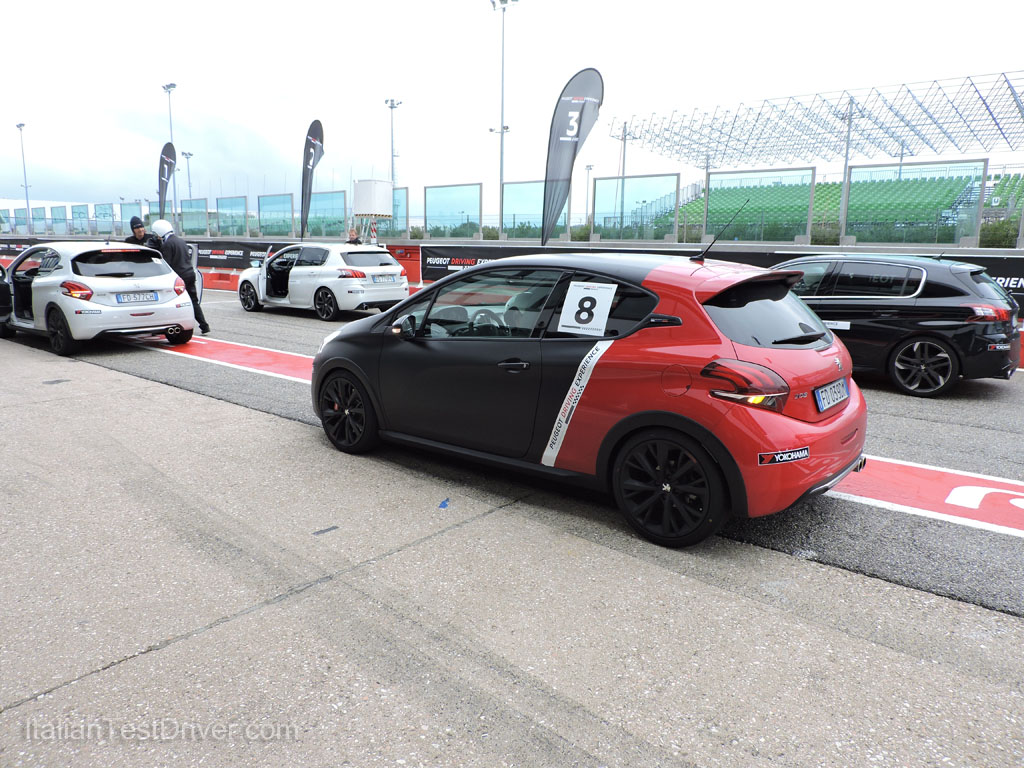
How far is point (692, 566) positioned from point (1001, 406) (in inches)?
228

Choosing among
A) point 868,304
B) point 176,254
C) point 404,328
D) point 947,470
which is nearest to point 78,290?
point 176,254

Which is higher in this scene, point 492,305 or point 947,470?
point 492,305

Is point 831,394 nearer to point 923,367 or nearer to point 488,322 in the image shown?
point 488,322

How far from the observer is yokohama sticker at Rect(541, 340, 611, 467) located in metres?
3.91

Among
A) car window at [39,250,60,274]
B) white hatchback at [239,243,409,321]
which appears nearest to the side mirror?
car window at [39,250,60,274]

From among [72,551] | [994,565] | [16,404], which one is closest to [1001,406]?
[994,565]

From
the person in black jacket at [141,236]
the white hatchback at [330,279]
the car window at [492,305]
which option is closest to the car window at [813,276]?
the car window at [492,305]

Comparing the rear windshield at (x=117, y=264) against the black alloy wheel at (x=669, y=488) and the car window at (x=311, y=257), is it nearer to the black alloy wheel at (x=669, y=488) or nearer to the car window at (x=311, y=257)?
the car window at (x=311, y=257)

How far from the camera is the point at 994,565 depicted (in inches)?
142

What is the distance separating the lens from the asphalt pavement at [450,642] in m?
2.32

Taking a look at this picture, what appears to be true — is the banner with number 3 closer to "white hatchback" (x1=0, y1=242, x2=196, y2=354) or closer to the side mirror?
the side mirror

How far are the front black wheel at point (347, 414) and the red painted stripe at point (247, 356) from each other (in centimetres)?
296

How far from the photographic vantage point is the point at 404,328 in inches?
194

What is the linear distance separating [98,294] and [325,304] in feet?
17.1
